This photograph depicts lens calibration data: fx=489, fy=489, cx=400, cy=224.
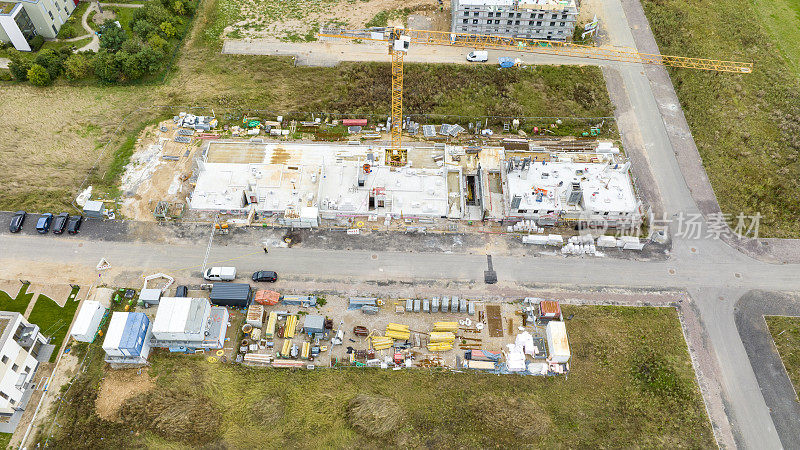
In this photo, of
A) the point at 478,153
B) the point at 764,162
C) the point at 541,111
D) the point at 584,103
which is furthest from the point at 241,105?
the point at 764,162

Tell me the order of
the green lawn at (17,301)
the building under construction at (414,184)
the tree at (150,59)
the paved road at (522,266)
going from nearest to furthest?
1. the green lawn at (17,301)
2. the paved road at (522,266)
3. the building under construction at (414,184)
4. the tree at (150,59)

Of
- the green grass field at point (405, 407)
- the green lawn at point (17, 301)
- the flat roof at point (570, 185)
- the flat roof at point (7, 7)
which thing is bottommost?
the green grass field at point (405, 407)

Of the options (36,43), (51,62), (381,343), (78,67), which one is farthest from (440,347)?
(36,43)

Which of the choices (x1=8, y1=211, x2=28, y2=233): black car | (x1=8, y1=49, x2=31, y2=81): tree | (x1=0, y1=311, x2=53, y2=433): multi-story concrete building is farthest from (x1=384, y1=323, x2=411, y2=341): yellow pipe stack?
(x1=8, y1=49, x2=31, y2=81): tree

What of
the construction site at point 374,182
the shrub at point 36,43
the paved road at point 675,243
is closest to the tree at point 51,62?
the shrub at point 36,43

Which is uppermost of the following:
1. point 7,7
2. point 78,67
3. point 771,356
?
point 7,7

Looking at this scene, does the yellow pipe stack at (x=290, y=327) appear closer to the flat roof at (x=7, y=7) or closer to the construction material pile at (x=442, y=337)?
the construction material pile at (x=442, y=337)

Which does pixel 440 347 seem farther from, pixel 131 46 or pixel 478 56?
pixel 131 46
